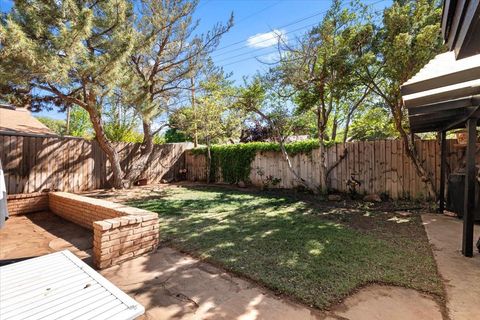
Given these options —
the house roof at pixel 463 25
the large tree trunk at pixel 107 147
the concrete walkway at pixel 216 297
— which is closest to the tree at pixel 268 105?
the large tree trunk at pixel 107 147

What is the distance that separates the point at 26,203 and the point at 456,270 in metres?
7.37

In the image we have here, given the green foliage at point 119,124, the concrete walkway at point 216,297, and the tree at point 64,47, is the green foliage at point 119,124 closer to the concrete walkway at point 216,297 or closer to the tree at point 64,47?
the tree at point 64,47

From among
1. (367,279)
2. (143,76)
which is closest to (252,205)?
(367,279)

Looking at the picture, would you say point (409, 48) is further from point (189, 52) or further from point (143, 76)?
point (143, 76)

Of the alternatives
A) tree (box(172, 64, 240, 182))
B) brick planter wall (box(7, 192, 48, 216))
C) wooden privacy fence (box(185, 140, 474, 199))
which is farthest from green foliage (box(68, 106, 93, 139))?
wooden privacy fence (box(185, 140, 474, 199))

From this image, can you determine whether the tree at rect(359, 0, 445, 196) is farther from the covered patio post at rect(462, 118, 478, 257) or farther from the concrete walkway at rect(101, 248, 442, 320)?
the concrete walkway at rect(101, 248, 442, 320)

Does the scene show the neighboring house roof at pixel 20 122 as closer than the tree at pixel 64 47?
No

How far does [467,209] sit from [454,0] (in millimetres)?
2799

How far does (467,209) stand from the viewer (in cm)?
299

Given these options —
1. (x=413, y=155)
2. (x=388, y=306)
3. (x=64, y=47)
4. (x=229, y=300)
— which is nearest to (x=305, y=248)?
(x=388, y=306)

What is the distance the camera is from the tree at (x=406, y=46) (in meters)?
4.78

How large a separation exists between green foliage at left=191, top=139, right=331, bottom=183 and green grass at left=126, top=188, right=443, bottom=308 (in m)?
3.61

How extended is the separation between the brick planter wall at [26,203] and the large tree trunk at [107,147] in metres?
2.78

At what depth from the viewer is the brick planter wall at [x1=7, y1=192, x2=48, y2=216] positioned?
525 centimetres
